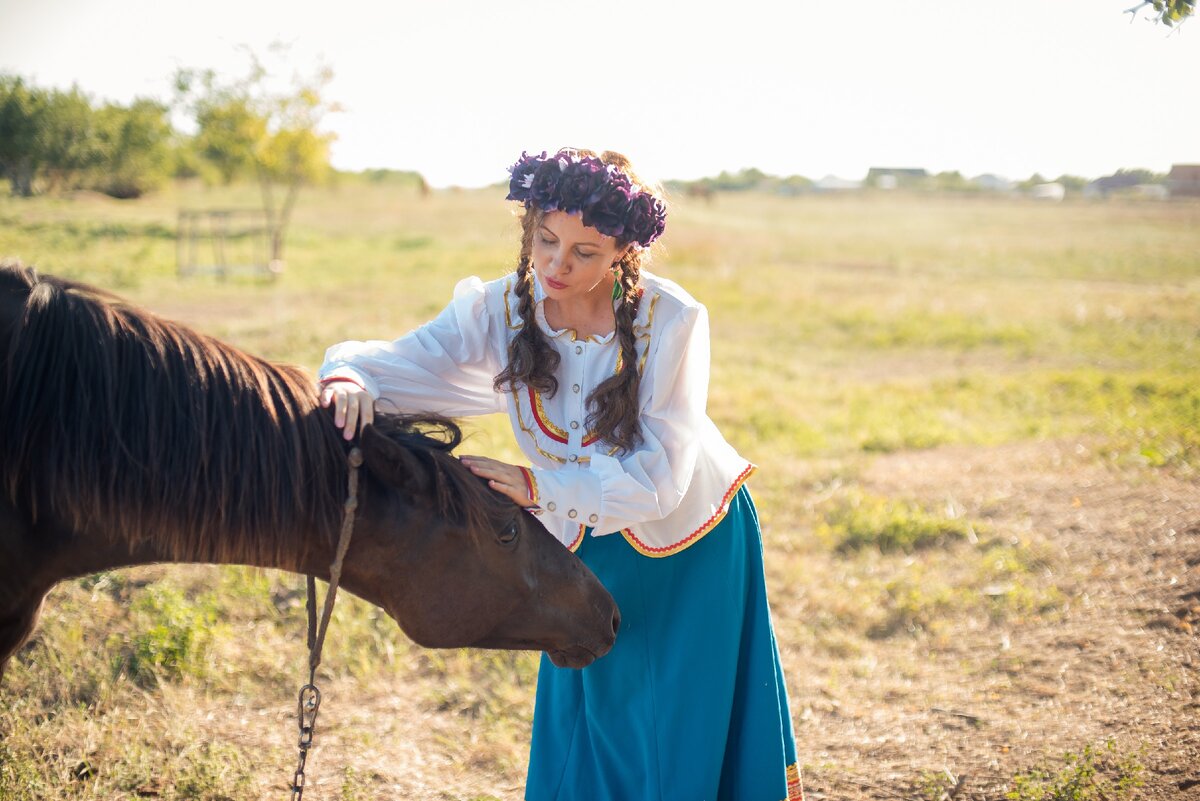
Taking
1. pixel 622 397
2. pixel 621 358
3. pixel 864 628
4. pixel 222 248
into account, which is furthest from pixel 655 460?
pixel 222 248

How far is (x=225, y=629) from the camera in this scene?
144 inches

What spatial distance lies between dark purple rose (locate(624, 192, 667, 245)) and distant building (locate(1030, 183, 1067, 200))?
6820cm

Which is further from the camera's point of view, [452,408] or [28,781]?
[28,781]

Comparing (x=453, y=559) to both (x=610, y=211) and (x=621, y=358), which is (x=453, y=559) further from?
(x=610, y=211)

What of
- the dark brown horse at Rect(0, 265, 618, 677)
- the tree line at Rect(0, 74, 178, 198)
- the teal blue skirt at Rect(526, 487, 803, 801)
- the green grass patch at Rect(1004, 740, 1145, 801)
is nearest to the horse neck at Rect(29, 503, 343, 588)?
the dark brown horse at Rect(0, 265, 618, 677)

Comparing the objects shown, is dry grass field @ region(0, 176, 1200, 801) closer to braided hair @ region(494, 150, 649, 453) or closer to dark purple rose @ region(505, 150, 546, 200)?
braided hair @ region(494, 150, 649, 453)

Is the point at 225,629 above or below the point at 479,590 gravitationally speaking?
below

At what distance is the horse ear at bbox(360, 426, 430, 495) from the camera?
182 cm

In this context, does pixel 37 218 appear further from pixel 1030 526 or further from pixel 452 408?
pixel 1030 526

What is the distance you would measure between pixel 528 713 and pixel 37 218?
9645 millimetres

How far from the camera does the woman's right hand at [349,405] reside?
5.96ft

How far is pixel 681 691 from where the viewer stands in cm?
224

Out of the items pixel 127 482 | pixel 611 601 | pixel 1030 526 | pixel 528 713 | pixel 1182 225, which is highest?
pixel 1182 225

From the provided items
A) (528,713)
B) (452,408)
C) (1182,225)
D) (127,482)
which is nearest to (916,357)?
(528,713)
